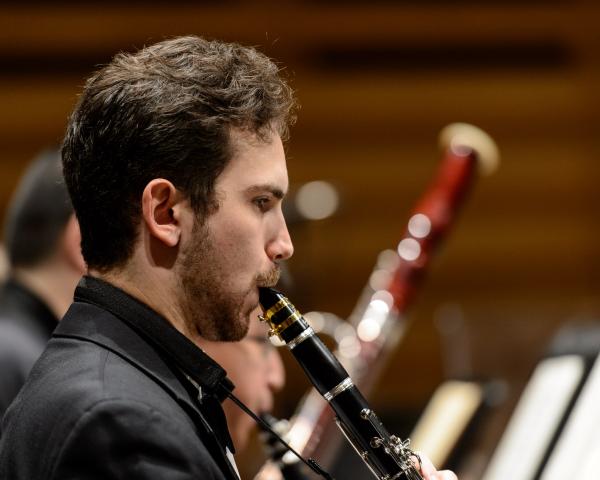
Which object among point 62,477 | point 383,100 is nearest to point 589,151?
point 383,100

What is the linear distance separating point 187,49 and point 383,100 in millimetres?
3405

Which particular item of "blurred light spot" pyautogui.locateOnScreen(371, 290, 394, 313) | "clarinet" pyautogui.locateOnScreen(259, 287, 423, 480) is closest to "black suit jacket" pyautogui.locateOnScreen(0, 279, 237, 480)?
"clarinet" pyautogui.locateOnScreen(259, 287, 423, 480)

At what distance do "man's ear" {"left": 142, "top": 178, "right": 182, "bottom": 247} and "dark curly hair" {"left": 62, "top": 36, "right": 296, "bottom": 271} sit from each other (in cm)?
1

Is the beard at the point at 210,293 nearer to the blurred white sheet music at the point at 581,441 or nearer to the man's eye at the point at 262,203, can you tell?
the man's eye at the point at 262,203

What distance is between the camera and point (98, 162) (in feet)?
3.88

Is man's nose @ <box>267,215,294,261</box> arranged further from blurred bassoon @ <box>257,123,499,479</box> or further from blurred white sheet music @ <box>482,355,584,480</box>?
blurred bassoon @ <box>257,123,499,479</box>

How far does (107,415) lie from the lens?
38.7 inches

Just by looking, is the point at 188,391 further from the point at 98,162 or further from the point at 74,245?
the point at 74,245

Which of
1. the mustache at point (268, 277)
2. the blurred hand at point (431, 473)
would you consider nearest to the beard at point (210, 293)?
the mustache at point (268, 277)

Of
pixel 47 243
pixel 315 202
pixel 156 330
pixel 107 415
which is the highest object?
pixel 315 202

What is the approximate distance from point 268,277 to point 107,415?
295 millimetres

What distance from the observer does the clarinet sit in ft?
4.11

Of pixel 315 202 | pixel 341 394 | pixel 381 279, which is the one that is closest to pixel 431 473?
pixel 341 394

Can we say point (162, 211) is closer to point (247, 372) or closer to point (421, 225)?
point (247, 372)
